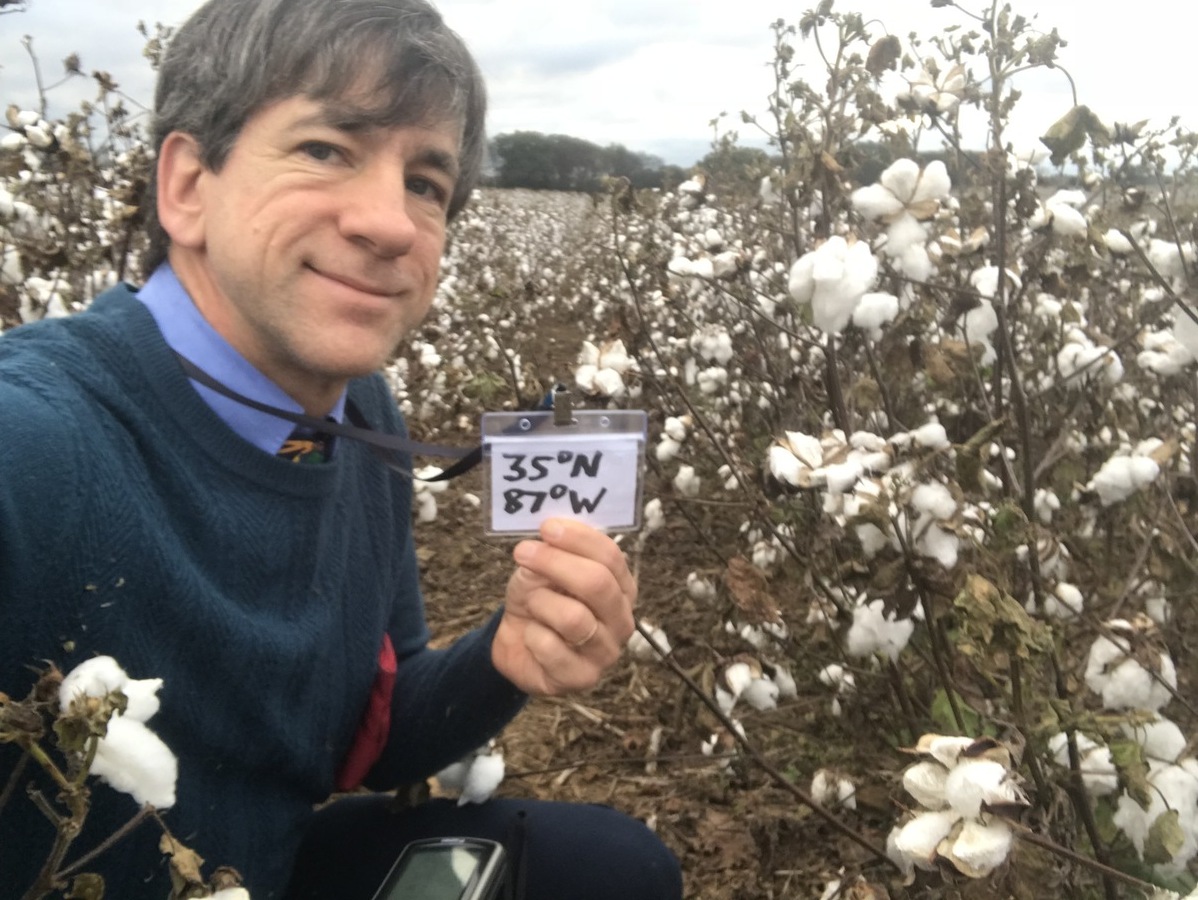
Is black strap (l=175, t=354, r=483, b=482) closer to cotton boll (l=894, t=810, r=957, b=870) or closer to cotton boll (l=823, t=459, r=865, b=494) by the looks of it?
cotton boll (l=823, t=459, r=865, b=494)

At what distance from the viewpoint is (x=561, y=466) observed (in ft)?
3.24

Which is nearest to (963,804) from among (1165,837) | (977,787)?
(977,787)

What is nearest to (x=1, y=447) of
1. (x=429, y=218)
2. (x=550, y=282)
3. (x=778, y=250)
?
(x=429, y=218)

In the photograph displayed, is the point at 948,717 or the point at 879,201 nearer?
the point at 879,201

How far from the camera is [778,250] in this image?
339 centimetres

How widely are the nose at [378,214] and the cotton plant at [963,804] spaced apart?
0.76 metres

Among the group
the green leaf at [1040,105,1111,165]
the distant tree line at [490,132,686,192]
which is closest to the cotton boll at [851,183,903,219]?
the green leaf at [1040,105,1111,165]

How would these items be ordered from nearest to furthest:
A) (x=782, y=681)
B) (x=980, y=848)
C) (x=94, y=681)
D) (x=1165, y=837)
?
1. (x=94, y=681)
2. (x=980, y=848)
3. (x=1165, y=837)
4. (x=782, y=681)

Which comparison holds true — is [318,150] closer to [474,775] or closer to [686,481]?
[474,775]

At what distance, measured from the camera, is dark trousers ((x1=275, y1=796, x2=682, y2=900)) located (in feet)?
5.05

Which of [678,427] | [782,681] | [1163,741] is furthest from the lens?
[678,427]

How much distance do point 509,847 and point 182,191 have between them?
1071 millimetres

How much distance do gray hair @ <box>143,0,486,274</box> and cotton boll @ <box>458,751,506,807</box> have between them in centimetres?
103

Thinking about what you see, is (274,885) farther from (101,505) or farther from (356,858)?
(101,505)
